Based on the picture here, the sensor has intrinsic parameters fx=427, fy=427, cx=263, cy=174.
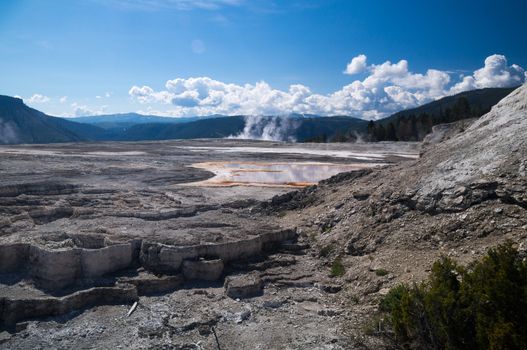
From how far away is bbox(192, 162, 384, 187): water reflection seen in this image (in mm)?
24670

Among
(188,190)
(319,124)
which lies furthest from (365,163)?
(319,124)

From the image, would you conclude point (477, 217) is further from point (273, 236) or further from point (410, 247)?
point (273, 236)

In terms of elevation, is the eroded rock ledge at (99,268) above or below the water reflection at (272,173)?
below

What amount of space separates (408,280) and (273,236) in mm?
4898

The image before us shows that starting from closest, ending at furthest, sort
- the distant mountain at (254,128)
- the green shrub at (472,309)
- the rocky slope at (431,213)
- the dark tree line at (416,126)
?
the green shrub at (472,309)
the rocky slope at (431,213)
the dark tree line at (416,126)
the distant mountain at (254,128)

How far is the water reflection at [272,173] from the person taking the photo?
24.7m

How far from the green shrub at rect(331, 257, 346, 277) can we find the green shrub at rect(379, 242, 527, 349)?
340 cm

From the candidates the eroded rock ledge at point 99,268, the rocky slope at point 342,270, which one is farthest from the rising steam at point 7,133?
the rocky slope at point 342,270

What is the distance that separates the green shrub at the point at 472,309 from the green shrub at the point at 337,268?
3401 mm

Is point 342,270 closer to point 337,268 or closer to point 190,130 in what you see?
point 337,268

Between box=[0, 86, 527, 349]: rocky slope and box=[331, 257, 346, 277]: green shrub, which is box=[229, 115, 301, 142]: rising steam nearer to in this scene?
box=[0, 86, 527, 349]: rocky slope

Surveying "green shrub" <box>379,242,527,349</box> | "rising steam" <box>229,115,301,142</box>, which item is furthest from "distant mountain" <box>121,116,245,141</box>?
"green shrub" <box>379,242,527,349</box>

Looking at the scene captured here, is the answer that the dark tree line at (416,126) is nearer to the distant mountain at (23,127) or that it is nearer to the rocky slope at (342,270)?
the rocky slope at (342,270)

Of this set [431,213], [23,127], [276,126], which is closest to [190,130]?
[276,126]
